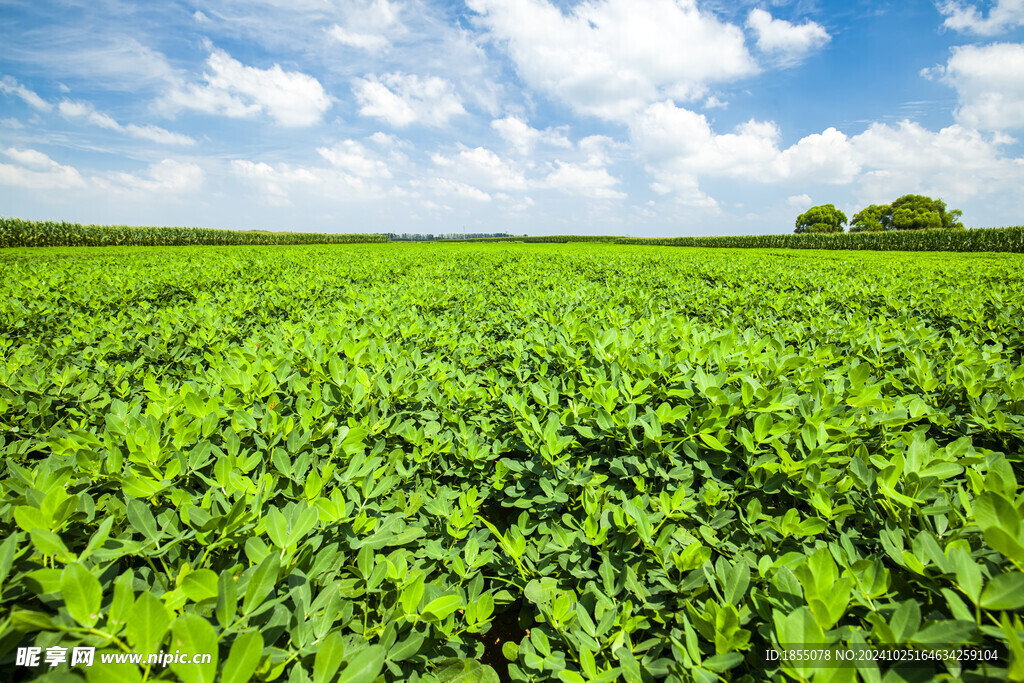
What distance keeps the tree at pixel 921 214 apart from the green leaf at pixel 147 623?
99279 mm

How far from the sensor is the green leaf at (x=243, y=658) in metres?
0.77

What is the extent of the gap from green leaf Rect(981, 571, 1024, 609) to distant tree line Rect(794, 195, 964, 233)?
9106cm

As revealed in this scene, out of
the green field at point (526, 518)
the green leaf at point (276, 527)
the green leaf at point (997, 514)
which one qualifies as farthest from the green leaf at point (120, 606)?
the green leaf at point (997, 514)

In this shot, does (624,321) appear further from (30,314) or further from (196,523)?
(30,314)

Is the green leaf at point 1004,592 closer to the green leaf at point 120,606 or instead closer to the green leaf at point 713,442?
the green leaf at point 713,442

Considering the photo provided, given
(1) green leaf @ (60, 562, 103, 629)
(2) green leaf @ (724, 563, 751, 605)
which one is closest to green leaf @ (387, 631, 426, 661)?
(1) green leaf @ (60, 562, 103, 629)

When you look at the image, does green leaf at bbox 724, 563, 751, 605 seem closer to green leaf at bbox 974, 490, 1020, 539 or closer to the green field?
the green field

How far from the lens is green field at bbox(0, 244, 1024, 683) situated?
882 millimetres

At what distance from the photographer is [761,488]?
1.46 m

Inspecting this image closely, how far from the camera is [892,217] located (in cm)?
7325

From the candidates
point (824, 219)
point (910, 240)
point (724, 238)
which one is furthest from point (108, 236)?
point (824, 219)

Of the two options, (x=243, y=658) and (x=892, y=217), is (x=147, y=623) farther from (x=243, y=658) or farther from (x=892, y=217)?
(x=892, y=217)

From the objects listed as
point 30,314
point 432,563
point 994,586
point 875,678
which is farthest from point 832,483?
point 30,314

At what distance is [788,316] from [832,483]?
346 cm
